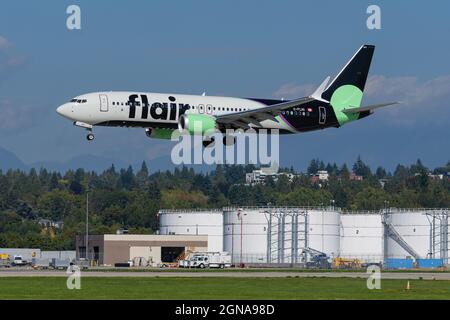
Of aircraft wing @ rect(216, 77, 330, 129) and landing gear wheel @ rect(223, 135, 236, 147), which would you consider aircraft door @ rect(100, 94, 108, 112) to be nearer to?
aircraft wing @ rect(216, 77, 330, 129)

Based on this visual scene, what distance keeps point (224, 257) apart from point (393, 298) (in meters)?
105

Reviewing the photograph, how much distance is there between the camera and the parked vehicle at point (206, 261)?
164 metres

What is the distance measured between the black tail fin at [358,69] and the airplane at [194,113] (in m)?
9.32

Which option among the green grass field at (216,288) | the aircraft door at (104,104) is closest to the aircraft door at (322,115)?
the green grass field at (216,288)

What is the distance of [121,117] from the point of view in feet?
341

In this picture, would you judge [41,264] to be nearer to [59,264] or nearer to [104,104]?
[59,264]

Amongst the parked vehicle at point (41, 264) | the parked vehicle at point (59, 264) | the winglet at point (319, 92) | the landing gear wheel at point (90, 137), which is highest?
the winglet at point (319, 92)

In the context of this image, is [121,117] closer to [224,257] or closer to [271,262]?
[224,257]

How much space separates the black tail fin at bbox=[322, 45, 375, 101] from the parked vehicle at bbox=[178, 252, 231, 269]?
46.5 metres

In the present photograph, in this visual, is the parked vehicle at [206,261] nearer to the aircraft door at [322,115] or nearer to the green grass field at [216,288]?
the aircraft door at [322,115]

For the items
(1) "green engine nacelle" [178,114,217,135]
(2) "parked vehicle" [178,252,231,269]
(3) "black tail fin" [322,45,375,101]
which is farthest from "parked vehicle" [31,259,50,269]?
(1) "green engine nacelle" [178,114,217,135]

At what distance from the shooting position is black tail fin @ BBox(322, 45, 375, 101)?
126312mm
